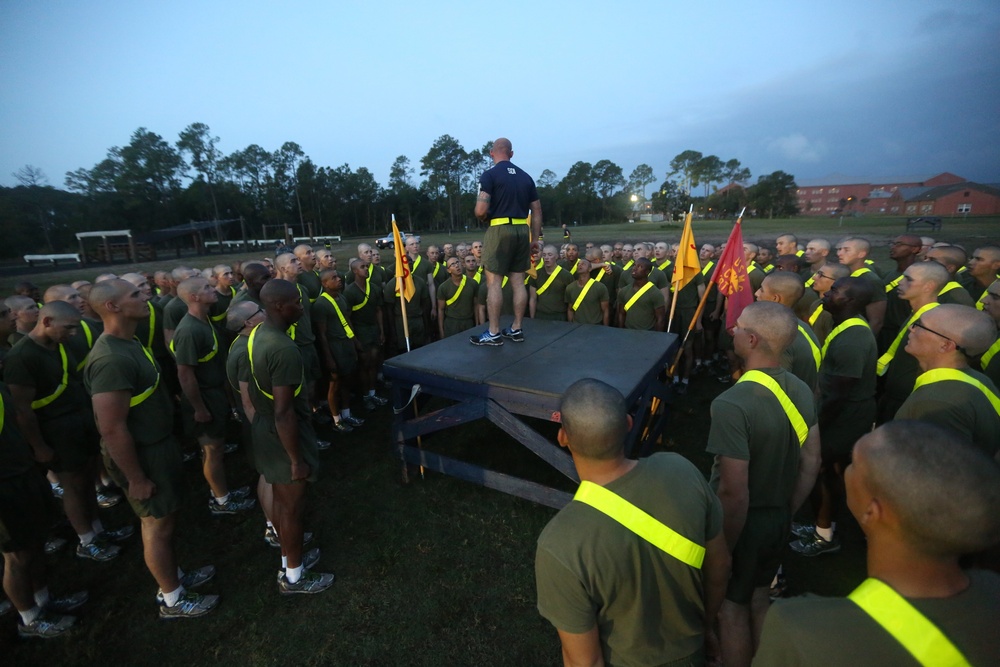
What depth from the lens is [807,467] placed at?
9.53ft

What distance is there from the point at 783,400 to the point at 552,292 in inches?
258

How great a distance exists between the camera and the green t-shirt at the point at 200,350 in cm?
471

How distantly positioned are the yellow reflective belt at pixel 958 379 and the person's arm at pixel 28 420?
7.01m

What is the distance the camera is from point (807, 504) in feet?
16.5

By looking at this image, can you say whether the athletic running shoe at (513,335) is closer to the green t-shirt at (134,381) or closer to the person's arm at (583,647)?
the green t-shirt at (134,381)

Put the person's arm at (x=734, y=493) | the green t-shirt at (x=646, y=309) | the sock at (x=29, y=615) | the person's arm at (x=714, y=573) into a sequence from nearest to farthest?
the person's arm at (x=714, y=573) < the person's arm at (x=734, y=493) < the sock at (x=29, y=615) < the green t-shirt at (x=646, y=309)

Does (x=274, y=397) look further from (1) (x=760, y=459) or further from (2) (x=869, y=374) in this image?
(2) (x=869, y=374)

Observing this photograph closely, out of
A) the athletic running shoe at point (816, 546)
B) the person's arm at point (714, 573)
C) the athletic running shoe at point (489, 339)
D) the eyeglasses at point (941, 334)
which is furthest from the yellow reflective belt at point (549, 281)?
the person's arm at point (714, 573)

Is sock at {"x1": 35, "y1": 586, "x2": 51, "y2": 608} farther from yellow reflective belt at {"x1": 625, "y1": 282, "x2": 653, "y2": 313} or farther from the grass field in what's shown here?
yellow reflective belt at {"x1": 625, "y1": 282, "x2": 653, "y2": 313}

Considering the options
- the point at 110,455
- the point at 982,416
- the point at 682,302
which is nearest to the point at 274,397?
the point at 110,455

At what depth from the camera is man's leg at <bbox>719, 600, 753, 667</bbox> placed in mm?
2764

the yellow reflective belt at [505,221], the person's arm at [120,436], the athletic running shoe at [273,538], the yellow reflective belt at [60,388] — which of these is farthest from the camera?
the yellow reflective belt at [505,221]

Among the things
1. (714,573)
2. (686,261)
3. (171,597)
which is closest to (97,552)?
(171,597)

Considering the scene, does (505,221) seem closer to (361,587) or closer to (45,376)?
(361,587)
